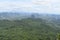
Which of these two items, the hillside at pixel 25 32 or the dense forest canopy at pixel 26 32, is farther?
the dense forest canopy at pixel 26 32

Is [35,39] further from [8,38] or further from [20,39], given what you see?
[8,38]

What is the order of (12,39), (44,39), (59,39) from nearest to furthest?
(59,39) < (12,39) < (44,39)

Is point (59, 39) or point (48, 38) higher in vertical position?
point (59, 39)

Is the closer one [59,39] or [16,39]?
[59,39]

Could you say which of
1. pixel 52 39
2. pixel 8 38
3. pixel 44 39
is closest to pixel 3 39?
pixel 8 38

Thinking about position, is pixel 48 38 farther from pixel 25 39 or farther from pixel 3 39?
pixel 3 39

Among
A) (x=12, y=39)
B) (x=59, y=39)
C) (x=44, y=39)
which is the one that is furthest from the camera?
(x=44, y=39)

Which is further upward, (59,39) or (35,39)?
(59,39)

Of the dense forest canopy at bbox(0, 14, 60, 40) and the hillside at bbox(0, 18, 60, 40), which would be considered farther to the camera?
the dense forest canopy at bbox(0, 14, 60, 40)

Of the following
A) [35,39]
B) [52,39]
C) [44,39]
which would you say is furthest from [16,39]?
[52,39]
